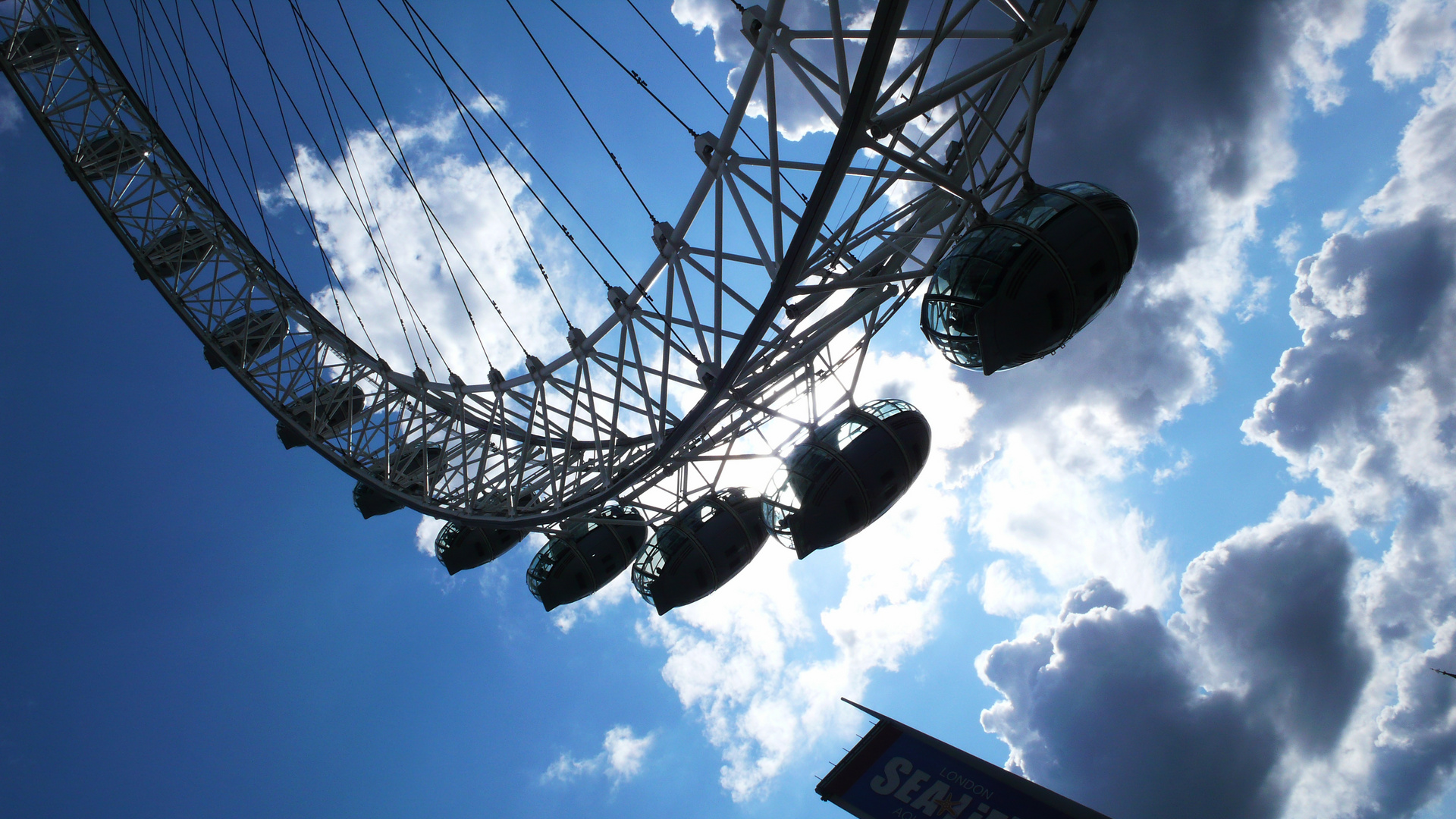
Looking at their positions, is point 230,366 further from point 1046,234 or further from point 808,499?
point 1046,234

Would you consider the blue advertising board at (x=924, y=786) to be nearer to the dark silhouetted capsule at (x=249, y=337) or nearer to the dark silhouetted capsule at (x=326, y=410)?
the dark silhouetted capsule at (x=326, y=410)

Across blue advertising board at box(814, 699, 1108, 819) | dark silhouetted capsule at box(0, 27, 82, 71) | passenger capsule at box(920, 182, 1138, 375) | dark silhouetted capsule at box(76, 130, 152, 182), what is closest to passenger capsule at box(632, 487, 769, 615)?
passenger capsule at box(920, 182, 1138, 375)

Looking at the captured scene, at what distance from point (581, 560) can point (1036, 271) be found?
15.8 meters

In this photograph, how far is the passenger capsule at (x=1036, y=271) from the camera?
10.8 meters

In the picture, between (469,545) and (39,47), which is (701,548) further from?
(39,47)

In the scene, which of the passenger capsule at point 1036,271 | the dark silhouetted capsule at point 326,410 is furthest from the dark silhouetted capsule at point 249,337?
the passenger capsule at point 1036,271

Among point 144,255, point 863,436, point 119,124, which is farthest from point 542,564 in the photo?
point 119,124

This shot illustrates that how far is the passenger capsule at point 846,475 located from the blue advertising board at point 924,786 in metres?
10.5

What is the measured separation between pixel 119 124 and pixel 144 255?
14.5ft

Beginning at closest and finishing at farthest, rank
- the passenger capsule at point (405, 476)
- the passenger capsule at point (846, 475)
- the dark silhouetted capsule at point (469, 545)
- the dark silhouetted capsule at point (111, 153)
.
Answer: the passenger capsule at point (846, 475) < the dark silhouetted capsule at point (111, 153) < the passenger capsule at point (405, 476) < the dark silhouetted capsule at point (469, 545)

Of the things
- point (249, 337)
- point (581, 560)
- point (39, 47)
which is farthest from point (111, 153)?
point (581, 560)

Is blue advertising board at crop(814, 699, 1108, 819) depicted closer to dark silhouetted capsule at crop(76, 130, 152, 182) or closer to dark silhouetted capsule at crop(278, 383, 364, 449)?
dark silhouetted capsule at crop(278, 383, 364, 449)

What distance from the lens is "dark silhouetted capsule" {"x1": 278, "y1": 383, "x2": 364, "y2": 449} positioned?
76.0 feet

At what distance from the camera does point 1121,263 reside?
36.7ft
